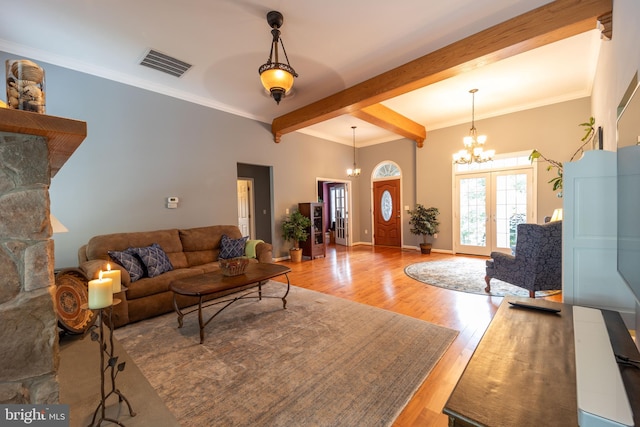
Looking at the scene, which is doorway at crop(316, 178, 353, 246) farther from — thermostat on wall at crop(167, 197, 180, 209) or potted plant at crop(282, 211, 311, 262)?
thermostat on wall at crop(167, 197, 180, 209)

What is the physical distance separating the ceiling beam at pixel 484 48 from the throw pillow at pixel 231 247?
8.74 ft

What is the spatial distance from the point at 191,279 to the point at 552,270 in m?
4.14

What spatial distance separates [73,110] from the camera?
134 inches

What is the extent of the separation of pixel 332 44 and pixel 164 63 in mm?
2233

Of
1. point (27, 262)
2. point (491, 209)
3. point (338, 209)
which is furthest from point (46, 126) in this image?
point (338, 209)

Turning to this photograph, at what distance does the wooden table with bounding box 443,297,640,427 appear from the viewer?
75 cm

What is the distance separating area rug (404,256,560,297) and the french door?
545 mm

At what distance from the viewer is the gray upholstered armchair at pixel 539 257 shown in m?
3.01

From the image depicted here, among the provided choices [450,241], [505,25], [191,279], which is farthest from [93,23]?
[450,241]

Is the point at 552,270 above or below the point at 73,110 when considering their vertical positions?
below

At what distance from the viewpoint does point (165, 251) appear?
3730 millimetres

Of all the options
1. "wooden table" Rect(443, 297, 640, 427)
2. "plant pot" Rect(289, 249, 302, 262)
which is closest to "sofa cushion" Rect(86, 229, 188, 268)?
"plant pot" Rect(289, 249, 302, 262)

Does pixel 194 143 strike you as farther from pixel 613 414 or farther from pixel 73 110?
pixel 613 414

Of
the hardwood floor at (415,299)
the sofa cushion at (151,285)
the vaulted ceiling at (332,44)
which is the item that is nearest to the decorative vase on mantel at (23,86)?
the vaulted ceiling at (332,44)
